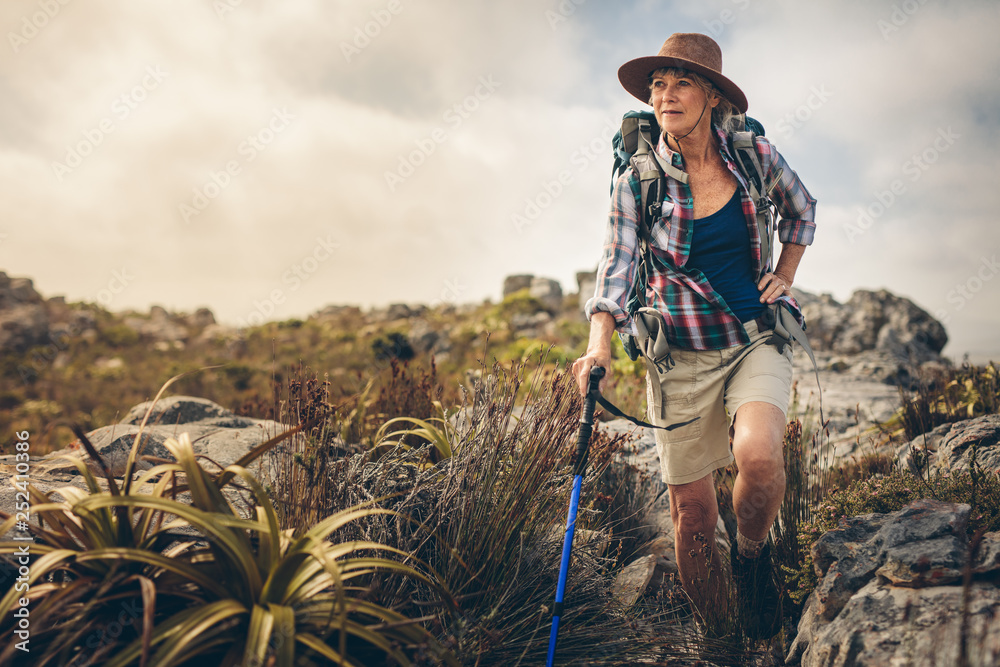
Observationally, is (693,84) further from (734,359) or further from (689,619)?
(689,619)

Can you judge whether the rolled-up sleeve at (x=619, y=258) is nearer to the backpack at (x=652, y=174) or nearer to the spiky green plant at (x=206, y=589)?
the backpack at (x=652, y=174)

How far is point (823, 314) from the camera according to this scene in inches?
510

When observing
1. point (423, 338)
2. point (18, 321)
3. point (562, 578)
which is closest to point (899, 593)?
point (562, 578)

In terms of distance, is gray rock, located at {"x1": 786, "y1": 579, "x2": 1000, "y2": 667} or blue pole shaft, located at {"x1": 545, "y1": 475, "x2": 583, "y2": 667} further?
blue pole shaft, located at {"x1": 545, "y1": 475, "x2": 583, "y2": 667}

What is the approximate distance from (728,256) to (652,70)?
3.08ft

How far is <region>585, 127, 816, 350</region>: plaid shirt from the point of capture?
2.24 meters

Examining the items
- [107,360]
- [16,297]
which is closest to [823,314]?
[107,360]

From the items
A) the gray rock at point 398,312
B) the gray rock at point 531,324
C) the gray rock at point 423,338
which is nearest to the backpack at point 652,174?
the gray rock at point 531,324

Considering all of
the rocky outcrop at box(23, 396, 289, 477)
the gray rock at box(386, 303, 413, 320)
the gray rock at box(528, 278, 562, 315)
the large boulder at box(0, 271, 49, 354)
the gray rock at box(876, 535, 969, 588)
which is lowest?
the gray rock at box(876, 535, 969, 588)

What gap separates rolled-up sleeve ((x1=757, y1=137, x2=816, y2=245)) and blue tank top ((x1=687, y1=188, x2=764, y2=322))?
0.93 ft

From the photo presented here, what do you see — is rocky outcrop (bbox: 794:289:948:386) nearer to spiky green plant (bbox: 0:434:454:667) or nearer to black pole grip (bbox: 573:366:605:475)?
black pole grip (bbox: 573:366:605:475)

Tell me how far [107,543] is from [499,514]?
121 cm

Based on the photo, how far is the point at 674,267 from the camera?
231 centimetres

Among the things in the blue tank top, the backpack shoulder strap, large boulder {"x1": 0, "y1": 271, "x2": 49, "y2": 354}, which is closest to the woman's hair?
the backpack shoulder strap
